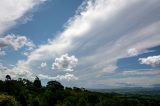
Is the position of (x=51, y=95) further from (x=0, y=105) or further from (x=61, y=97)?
(x=0, y=105)

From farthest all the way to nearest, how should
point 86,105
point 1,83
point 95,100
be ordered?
1. point 1,83
2. point 95,100
3. point 86,105

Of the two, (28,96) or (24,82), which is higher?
(24,82)

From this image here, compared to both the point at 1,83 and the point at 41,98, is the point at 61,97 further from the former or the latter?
the point at 1,83

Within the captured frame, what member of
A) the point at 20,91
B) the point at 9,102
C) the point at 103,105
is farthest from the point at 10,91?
the point at 103,105

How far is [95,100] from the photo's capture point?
451ft

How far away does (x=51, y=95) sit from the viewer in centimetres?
13288

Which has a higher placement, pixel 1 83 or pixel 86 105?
pixel 1 83

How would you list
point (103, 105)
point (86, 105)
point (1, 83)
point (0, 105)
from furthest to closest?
point (1, 83) → point (86, 105) → point (103, 105) → point (0, 105)

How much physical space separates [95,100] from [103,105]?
4128 centimetres

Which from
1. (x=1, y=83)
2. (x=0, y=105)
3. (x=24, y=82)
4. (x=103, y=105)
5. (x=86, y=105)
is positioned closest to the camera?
(x=0, y=105)

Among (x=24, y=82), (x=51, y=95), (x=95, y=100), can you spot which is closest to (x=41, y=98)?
(x=51, y=95)

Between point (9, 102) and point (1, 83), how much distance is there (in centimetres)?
6006

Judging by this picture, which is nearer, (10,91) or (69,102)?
(69,102)

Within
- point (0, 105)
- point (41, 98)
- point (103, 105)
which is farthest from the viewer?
point (41, 98)
